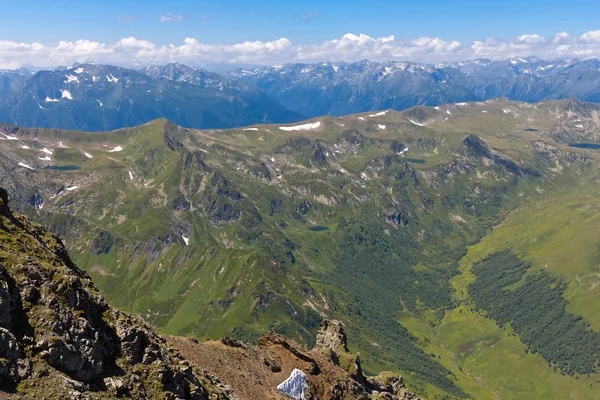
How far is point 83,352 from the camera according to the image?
45.8 m

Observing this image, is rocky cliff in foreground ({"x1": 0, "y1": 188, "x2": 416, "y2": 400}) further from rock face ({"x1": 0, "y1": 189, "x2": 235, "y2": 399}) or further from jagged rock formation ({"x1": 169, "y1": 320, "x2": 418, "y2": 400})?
jagged rock formation ({"x1": 169, "y1": 320, "x2": 418, "y2": 400})

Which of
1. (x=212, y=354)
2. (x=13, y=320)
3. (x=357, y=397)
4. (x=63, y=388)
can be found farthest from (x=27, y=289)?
(x=357, y=397)

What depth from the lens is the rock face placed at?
40969mm

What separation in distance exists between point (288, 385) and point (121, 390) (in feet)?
126

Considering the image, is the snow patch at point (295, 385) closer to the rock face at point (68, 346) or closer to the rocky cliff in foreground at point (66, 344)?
the rocky cliff in foreground at point (66, 344)

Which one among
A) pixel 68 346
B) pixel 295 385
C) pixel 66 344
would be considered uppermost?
pixel 66 344

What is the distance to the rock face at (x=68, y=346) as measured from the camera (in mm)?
40969

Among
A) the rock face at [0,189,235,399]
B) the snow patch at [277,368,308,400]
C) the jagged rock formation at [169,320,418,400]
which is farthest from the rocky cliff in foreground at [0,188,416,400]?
the snow patch at [277,368,308,400]

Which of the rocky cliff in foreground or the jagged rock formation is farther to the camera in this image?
the jagged rock formation

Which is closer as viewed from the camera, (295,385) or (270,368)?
(295,385)

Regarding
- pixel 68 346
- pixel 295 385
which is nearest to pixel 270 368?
pixel 295 385

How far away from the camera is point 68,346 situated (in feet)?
147

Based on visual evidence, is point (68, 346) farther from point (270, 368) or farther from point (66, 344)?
point (270, 368)

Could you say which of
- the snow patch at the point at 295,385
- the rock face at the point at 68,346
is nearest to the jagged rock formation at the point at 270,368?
the snow patch at the point at 295,385
